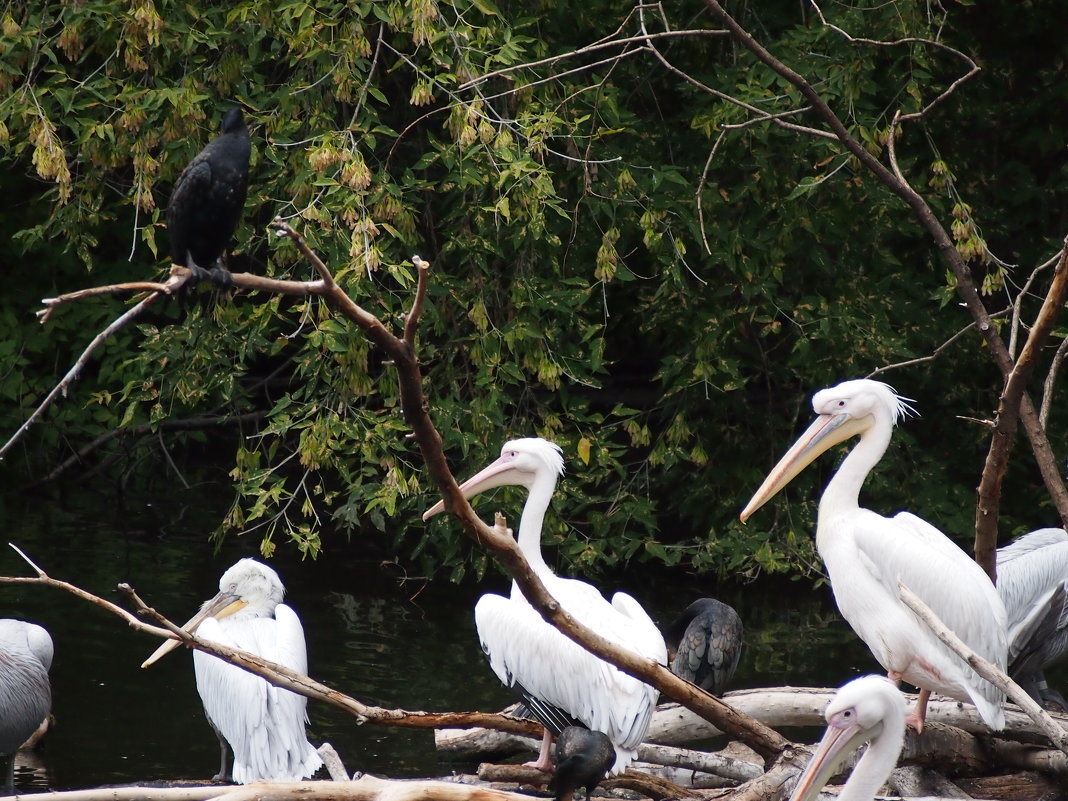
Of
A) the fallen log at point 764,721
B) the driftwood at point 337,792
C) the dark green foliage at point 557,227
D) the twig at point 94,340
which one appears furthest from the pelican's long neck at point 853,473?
the twig at point 94,340

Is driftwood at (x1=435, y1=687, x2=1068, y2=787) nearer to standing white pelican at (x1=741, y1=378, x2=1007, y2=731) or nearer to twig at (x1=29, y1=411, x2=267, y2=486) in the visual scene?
standing white pelican at (x1=741, y1=378, x2=1007, y2=731)

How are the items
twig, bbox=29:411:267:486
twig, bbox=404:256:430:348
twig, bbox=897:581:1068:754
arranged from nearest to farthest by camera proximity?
1. twig, bbox=404:256:430:348
2. twig, bbox=897:581:1068:754
3. twig, bbox=29:411:267:486

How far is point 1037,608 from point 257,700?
3.00 meters

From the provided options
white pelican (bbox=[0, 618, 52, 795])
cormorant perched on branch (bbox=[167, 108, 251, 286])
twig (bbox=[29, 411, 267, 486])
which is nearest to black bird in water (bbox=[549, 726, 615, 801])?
cormorant perched on branch (bbox=[167, 108, 251, 286])

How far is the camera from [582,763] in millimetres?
4125

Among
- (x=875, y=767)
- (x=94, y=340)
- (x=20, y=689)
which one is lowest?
(x=20, y=689)

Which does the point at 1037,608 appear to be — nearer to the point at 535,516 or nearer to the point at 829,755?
the point at 535,516

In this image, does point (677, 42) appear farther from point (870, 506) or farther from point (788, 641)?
point (788, 641)

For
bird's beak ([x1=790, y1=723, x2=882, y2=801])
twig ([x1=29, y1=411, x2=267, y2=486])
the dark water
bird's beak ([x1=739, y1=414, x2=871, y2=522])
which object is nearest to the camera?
bird's beak ([x1=790, y1=723, x2=882, y2=801])

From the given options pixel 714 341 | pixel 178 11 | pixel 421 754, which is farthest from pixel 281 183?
pixel 421 754

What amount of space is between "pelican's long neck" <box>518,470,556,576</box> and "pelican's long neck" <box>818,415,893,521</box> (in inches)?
40.9

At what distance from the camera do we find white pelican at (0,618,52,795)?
539 centimetres

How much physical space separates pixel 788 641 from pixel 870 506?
43.1 inches

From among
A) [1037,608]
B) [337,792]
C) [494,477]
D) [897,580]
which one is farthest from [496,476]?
[1037,608]
